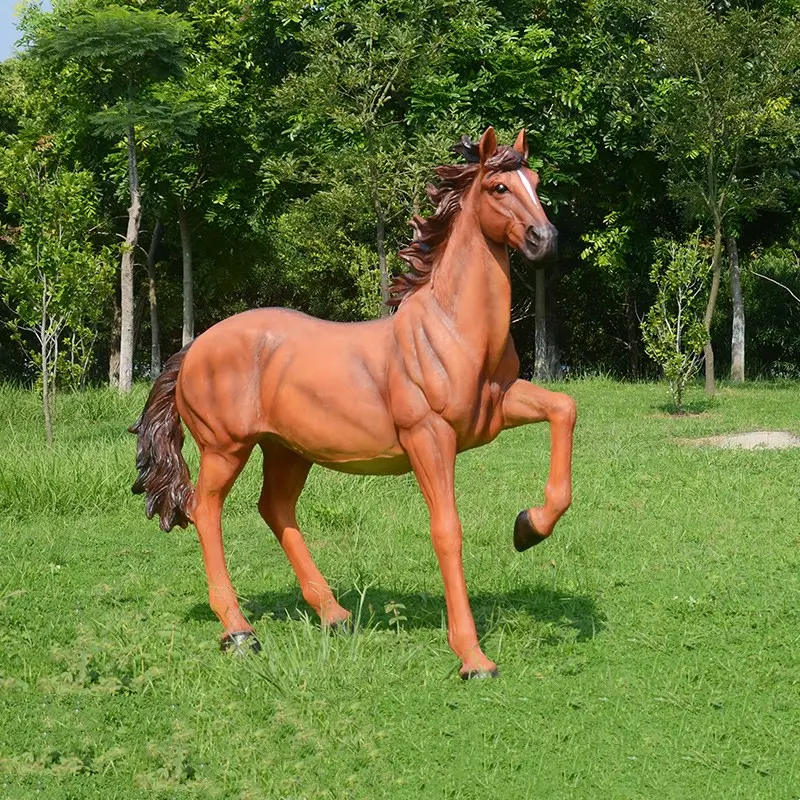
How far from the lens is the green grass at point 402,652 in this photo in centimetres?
434

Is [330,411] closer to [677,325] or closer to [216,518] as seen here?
[216,518]

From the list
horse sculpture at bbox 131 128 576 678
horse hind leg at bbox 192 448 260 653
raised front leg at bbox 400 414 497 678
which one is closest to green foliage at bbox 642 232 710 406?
horse sculpture at bbox 131 128 576 678

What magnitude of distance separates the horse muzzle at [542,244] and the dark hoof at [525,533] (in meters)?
1.15

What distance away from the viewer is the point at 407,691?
502 centimetres

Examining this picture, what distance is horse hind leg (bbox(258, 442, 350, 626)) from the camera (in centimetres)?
596

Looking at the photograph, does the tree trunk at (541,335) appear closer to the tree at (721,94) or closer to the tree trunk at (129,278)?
the tree at (721,94)

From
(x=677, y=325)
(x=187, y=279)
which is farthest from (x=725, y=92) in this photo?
(x=187, y=279)

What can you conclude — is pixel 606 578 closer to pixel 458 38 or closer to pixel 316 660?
pixel 316 660

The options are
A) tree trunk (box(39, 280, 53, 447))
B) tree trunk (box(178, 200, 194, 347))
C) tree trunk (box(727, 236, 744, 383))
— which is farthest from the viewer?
tree trunk (box(178, 200, 194, 347))

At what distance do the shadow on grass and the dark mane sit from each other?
5.60ft

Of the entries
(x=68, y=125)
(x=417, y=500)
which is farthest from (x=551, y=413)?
(x=68, y=125)

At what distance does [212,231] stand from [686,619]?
2042 centimetres

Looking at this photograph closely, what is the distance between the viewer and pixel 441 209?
5258 mm

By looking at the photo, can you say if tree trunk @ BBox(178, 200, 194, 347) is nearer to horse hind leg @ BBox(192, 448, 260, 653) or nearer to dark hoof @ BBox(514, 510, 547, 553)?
horse hind leg @ BBox(192, 448, 260, 653)
